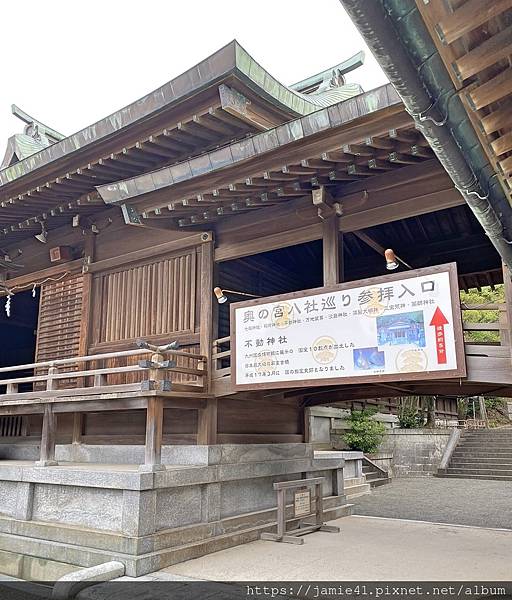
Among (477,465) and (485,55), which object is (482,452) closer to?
(477,465)

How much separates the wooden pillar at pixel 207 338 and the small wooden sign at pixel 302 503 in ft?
4.68

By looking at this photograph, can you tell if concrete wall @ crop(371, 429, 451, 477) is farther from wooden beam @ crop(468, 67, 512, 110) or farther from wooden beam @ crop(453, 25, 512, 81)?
wooden beam @ crop(453, 25, 512, 81)

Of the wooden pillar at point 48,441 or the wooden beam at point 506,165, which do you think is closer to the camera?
the wooden beam at point 506,165

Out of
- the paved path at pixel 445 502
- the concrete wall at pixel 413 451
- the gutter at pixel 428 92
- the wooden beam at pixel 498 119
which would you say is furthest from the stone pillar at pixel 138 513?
the concrete wall at pixel 413 451

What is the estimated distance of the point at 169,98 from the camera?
703cm

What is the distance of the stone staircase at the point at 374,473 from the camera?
1453 cm

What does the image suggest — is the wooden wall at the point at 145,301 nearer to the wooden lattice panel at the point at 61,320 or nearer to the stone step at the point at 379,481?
the wooden lattice panel at the point at 61,320

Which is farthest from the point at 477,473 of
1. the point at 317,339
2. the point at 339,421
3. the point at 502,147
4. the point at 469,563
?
the point at 502,147

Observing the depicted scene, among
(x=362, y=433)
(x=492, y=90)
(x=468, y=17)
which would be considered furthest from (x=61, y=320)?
(x=362, y=433)

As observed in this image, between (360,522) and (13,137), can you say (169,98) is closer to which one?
(13,137)

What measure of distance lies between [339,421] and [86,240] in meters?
9.49

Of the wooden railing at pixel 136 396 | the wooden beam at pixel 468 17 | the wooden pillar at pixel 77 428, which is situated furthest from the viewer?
the wooden pillar at pixel 77 428

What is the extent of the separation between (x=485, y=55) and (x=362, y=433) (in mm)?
14380

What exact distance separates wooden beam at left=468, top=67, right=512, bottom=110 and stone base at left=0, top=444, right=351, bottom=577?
17.1ft
